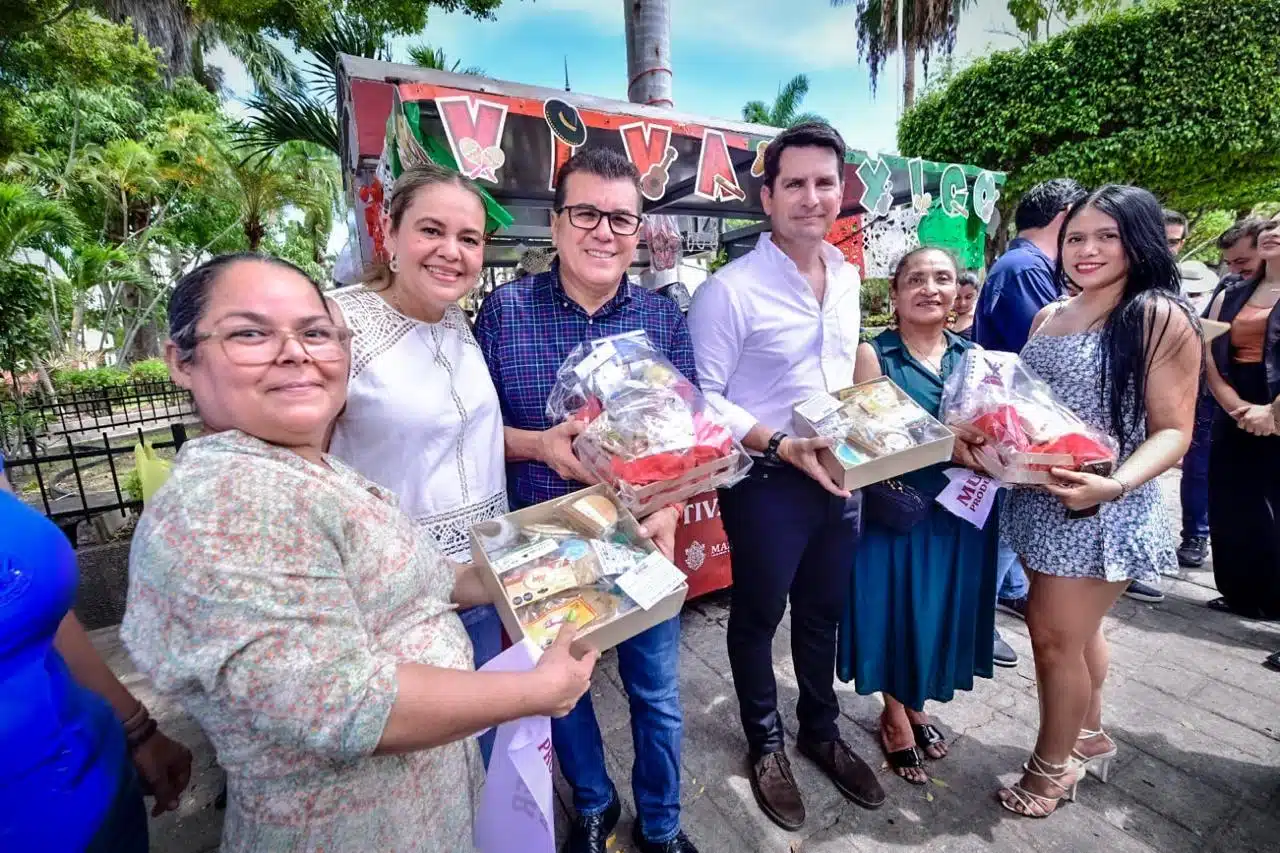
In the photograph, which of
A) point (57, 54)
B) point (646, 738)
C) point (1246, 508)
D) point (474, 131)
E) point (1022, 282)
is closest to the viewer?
point (646, 738)

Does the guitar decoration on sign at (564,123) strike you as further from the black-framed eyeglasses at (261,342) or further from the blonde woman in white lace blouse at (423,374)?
the black-framed eyeglasses at (261,342)

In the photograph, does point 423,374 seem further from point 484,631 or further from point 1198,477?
point 1198,477

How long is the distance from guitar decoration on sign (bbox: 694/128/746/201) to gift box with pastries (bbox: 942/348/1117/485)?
2.45 meters

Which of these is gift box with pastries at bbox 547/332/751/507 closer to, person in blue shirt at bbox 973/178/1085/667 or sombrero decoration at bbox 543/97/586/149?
sombrero decoration at bbox 543/97/586/149

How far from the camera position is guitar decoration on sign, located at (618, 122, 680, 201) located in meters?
3.60

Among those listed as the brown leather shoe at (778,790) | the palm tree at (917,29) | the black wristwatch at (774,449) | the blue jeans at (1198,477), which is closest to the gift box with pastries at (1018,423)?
the black wristwatch at (774,449)

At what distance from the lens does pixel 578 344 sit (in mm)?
1842

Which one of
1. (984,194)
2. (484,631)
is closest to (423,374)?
(484,631)

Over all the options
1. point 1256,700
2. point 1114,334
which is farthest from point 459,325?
point 1256,700

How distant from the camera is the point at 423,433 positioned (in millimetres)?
1554

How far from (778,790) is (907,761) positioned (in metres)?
0.63

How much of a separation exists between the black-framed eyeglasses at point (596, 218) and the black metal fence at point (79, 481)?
2.12 metres

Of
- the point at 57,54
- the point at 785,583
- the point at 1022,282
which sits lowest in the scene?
the point at 785,583

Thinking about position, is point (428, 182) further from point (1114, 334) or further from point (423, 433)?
point (1114, 334)
